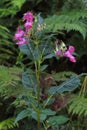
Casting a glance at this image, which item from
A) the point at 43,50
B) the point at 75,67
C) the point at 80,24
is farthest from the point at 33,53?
the point at 75,67

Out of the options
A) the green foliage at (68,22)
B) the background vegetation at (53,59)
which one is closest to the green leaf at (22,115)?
the background vegetation at (53,59)

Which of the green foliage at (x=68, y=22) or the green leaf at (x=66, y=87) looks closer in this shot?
the green leaf at (x=66, y=87)

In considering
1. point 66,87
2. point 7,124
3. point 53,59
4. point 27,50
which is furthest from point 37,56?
point 53,59

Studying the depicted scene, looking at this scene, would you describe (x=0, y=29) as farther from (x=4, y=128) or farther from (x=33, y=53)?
(x=33, y=53)

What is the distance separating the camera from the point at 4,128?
7.72ft

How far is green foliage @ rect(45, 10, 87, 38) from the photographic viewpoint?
2672 mm

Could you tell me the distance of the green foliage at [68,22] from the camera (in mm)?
2672

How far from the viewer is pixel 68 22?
276 cm

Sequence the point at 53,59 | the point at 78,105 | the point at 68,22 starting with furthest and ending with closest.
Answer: the point at 53,59 → the point at 68,22 → the point at 78,105

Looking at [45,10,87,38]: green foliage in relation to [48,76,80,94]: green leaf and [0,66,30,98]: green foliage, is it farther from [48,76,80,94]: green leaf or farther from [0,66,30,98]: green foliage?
[48,76,80,94]: green leaf

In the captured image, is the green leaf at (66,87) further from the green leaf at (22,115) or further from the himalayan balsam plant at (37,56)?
the green leaf at (22,115)

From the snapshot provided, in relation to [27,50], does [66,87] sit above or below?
below

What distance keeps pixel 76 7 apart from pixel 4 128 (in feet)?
3.78

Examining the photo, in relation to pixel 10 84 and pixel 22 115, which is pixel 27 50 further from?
pixel 10 84
